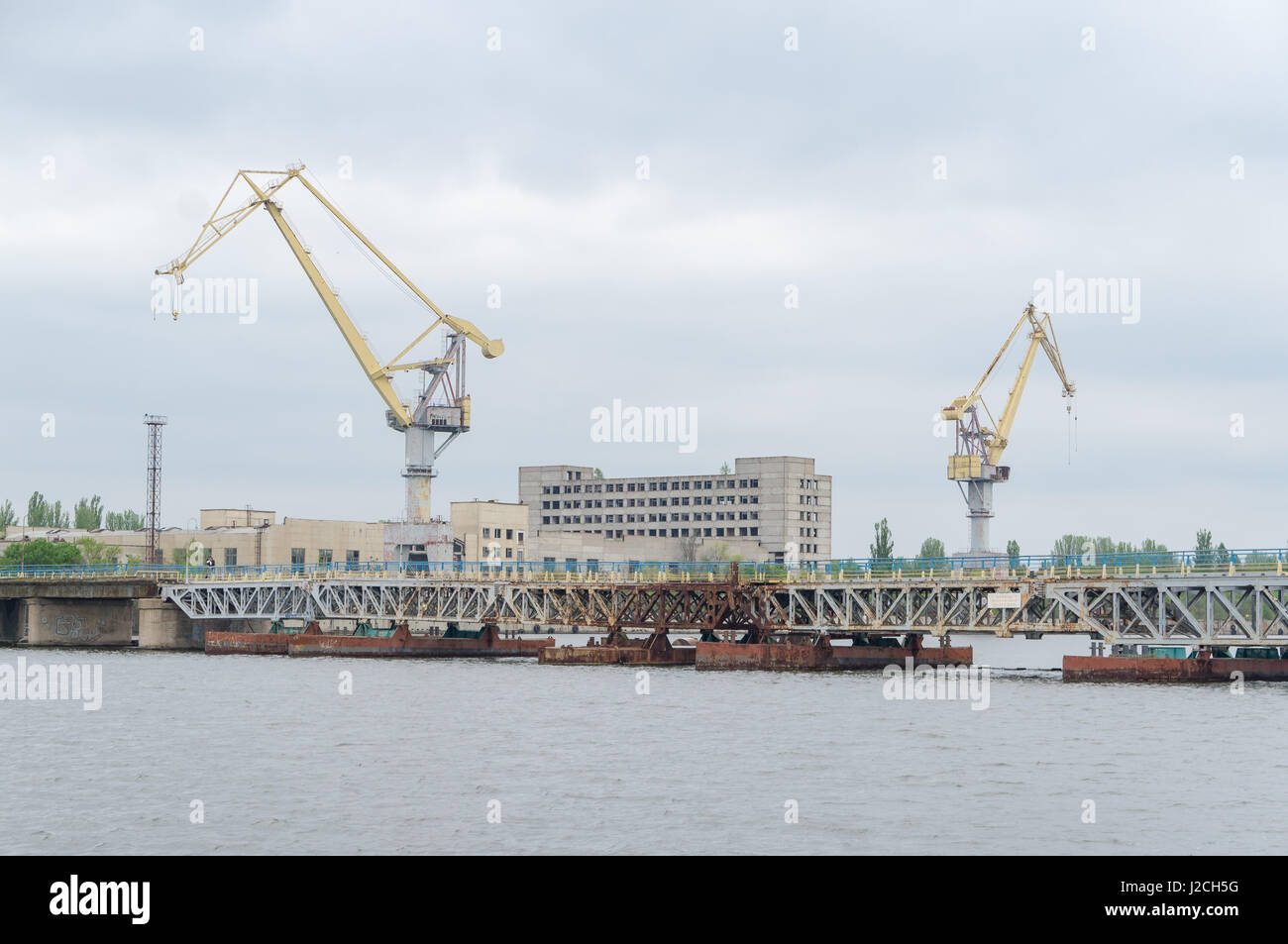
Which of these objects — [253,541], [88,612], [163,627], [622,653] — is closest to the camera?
[622,653]

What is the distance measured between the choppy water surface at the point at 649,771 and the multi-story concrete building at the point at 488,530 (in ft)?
312

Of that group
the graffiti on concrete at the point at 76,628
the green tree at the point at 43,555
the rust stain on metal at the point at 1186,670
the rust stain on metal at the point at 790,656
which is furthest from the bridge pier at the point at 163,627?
the rust stain on metal at the point at 1186,670

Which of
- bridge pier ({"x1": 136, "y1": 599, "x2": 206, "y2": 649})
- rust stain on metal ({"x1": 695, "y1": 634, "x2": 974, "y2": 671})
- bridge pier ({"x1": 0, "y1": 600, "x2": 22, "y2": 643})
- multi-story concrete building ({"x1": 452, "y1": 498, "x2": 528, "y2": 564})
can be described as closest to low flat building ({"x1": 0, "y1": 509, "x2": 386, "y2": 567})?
multi-story concrete building ({"x1": 452, "y1": 498, "x2": 528, "y2": 564})

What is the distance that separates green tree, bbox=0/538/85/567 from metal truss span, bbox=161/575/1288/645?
126 feet

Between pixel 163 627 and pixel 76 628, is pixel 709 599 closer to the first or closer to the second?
pixel 163 627

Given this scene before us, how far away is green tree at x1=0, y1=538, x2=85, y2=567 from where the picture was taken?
148 metres

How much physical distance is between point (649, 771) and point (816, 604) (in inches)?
1683

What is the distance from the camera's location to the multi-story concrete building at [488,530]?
167m

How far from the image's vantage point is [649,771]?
42.7 metres

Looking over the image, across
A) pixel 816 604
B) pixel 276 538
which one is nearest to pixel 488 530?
pixel 276 538

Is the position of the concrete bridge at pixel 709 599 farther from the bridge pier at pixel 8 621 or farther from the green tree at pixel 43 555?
the green tree at pixel 43 555

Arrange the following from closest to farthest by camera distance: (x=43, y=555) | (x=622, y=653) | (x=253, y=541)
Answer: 1. (x=622, y=653)
2. (x=43, y=555)
3. (x=253, y=541)
